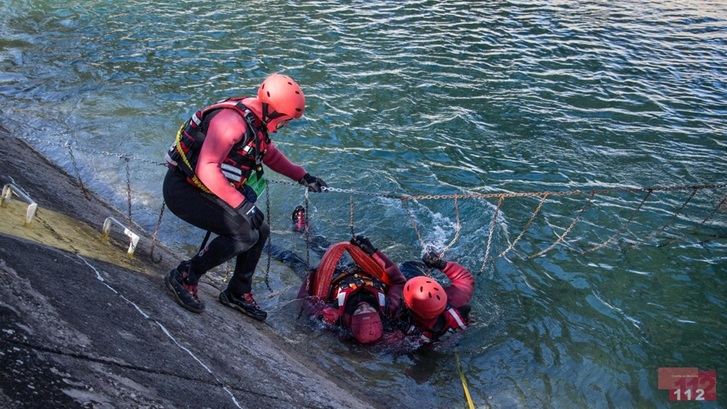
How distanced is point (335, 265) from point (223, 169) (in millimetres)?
2602

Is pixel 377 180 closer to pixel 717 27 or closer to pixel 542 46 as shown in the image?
pixel 542 46

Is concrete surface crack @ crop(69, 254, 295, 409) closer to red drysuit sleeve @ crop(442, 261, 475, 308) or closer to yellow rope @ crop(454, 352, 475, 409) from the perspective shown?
yellow rope @ crop(454, 352, 475, 409)

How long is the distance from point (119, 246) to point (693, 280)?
750cm

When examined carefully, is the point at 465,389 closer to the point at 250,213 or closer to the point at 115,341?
the point at 250,213

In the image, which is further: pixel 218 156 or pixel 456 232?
pixel 456 232

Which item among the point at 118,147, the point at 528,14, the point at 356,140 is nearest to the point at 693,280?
the point at 356,140

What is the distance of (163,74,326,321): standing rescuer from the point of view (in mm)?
5000

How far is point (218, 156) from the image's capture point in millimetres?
4996

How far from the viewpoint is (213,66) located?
1490cm

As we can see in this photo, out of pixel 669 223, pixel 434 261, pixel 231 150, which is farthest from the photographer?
pixel 669 223

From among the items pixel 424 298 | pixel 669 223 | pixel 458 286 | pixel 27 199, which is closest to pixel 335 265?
pixel 424 298

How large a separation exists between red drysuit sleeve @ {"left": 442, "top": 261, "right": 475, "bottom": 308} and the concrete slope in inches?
78.5

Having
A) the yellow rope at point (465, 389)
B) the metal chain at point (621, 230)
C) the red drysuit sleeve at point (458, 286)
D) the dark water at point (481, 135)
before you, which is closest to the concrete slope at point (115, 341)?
the yellow rope at point (465, 389)

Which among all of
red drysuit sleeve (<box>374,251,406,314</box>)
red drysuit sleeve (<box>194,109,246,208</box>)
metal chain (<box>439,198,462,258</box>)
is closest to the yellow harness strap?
red drysuit sleeve (<box>194,109,246,208</box>)
